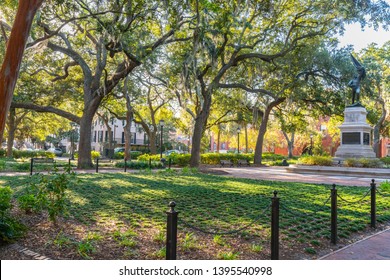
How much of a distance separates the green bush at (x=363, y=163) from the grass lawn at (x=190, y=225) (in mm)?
10955

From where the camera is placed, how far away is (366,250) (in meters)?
5.45

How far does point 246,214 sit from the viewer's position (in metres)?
7.59

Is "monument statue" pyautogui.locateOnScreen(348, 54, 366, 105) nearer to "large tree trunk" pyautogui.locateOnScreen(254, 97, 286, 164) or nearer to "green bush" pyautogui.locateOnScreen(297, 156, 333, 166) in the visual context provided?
Answer: "green bush" pyautogui.locateOnScreen(297, 156, 333, 166)

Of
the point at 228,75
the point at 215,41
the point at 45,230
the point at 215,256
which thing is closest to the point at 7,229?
the point at 45,230

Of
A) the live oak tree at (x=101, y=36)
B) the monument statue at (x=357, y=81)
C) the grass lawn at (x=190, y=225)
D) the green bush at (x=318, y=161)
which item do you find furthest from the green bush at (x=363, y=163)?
the live oak tree at (x=101, y=36)

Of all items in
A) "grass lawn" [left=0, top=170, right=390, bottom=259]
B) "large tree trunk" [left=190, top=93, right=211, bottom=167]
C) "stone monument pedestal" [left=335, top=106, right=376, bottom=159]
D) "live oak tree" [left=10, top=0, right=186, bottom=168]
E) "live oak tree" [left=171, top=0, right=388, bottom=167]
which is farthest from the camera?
"stone monument pedestal" [left=335, top=106, right=376, bottom=159]

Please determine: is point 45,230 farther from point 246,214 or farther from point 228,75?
point 228,75

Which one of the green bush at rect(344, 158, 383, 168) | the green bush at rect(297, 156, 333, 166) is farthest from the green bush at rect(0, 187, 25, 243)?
the green bush at rect(297, 156, 333, 166)

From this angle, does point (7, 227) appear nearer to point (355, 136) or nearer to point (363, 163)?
point (363, 163)

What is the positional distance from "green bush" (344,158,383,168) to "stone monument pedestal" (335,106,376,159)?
1483mm

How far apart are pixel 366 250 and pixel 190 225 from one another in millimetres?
3132

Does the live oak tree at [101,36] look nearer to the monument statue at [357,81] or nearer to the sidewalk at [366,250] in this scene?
the sidewalk at [366,250]

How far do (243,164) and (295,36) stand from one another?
12982mm

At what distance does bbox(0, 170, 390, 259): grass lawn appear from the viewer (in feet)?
16.4
